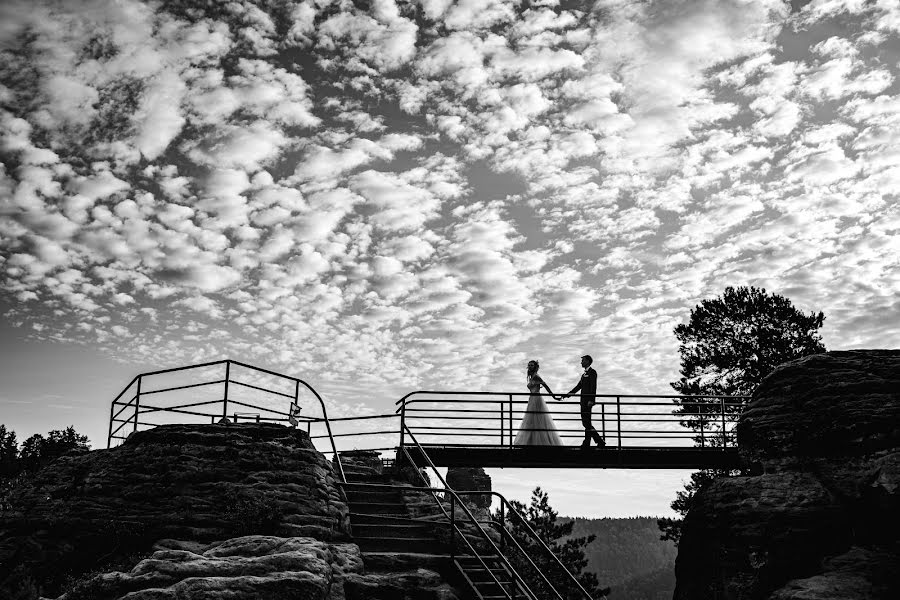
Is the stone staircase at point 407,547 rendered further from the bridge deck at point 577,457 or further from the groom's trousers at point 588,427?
the groom's trousers at point 588,427

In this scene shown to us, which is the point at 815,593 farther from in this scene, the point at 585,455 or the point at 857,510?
the point at 585,455

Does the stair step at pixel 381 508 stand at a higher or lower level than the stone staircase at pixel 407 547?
higher

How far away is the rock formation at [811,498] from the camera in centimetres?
1180

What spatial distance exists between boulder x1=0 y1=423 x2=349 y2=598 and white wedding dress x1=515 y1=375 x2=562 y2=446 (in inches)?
211

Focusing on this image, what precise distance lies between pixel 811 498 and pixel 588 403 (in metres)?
5.44

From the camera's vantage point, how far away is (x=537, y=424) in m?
17.3

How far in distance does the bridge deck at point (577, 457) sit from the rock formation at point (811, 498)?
2.71m

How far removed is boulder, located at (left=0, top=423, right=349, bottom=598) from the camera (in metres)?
11.9

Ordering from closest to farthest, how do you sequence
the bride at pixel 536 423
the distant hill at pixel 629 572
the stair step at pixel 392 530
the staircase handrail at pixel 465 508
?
the staircase handrail at pixel 465 508 → the stair step at pixel 392 530 → the bride at pixel 536 423 → the distant hill at pixel 629 572

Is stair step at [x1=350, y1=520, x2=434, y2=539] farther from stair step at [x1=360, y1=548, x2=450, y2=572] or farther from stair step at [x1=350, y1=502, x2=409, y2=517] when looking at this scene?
stair step at [x1=360, y1=548, x2=450, y2=572]

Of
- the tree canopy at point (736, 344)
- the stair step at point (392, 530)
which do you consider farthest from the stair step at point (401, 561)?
the tree canopy at point (736, 344)

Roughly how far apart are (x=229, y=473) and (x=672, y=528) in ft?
60.6

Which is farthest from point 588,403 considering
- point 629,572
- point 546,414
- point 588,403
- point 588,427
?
point 629,572

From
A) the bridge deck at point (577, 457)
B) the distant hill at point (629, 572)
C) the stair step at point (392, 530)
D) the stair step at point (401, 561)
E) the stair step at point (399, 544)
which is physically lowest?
the distant hill at point (629, 572)
